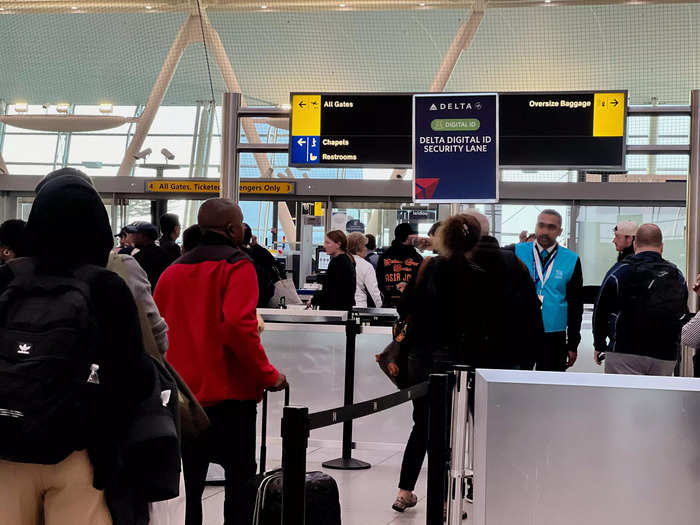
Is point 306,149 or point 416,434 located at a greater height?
point 306,149

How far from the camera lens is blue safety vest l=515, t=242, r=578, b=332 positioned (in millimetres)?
5211

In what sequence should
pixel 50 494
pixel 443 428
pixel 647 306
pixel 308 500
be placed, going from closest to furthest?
1. pixel 50 494
2. pixel 308 500
3. pixel 443 428
4. pixel 647 306

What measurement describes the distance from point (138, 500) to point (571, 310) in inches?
143

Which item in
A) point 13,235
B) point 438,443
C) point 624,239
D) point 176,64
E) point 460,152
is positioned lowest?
point 438,443

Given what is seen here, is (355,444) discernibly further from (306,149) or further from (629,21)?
(629,21)

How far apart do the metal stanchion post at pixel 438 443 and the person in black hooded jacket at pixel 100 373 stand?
40.4 inches

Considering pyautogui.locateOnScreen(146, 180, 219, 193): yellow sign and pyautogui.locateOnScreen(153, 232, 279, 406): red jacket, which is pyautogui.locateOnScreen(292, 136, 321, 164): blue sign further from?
pyautogui.locateOnScreen(146, 180, 219, 193): yellow sign

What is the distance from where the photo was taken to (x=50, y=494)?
196 centimetres

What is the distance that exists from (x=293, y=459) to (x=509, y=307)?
2098 mm

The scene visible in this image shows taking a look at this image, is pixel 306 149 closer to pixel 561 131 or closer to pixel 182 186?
pixel 561 131

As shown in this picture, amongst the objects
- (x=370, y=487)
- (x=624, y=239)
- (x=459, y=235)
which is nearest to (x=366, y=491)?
(x=370, y=487)

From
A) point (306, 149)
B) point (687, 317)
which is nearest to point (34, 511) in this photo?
point (687, 317)

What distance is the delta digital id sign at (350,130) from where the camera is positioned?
671 centimetres

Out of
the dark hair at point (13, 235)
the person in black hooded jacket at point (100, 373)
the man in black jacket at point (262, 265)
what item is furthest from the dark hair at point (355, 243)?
the person in black hooded jacket at point (100, 373)
